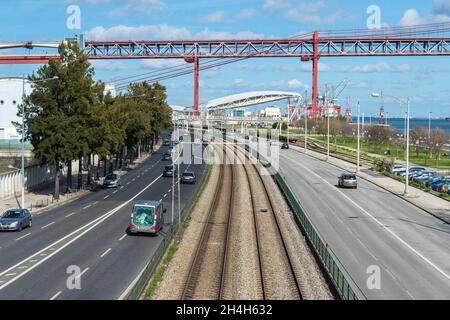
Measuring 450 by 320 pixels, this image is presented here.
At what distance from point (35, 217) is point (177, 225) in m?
11.9

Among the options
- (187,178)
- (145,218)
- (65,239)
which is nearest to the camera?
(65,239)

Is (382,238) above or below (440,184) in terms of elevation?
below

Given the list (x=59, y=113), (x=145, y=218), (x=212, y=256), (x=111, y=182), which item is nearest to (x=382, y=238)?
(x=212, y=256)

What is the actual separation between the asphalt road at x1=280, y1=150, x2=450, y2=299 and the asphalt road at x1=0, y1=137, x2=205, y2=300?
9.84m

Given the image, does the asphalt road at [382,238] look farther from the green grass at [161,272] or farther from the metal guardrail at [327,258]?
the green grass at [161,272]

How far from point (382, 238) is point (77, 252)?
16.8 meters

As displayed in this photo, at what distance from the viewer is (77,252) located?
3222 cm

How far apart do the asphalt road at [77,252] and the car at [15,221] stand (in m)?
0.47

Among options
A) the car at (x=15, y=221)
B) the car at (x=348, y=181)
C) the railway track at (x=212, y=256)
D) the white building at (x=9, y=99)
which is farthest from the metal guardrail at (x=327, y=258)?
the white building at (x=9, y=99)

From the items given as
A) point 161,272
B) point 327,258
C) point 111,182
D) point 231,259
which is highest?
point 111,182

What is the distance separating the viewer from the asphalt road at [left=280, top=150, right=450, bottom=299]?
26.8 m

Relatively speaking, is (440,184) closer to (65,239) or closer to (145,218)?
(145,218)
